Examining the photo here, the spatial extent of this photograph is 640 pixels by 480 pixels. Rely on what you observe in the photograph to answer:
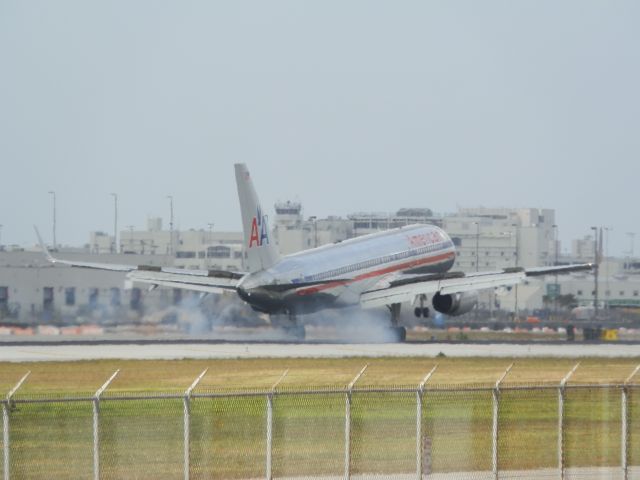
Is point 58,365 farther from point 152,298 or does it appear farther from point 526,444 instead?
point 152,298

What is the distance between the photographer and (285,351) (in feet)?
244

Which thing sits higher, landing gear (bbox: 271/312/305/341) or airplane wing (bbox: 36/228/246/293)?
airplane wing (bbox: 36/228/246/293)

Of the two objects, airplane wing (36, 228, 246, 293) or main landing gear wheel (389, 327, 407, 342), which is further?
airplane wing (36, 228, 246, 293)

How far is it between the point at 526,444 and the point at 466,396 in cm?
1347

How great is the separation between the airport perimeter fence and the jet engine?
38.8 m

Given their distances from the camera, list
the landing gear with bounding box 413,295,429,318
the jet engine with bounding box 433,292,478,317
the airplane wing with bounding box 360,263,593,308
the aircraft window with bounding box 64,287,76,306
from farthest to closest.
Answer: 1. the aircraft window with bounding box 64,287,76,306
2. the landing gear with bounding box 413,295,429,318
3. the jet engine with bounding box 433,292,478,317
4. the airplane wing with bounding box 360,263,593,308

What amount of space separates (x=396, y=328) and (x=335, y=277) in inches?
191

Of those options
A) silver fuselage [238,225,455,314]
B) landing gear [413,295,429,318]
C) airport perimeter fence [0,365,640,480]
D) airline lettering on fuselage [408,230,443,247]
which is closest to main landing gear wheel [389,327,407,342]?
silver fuselage [238,225,455,314]

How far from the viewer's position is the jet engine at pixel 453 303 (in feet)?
305

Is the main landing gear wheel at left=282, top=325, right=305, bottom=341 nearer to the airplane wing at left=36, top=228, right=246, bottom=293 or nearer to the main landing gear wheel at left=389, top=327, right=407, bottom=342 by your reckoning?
the airplane wing at left=36, top=228, right=246, bottom=293

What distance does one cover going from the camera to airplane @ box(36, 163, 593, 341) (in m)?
84.5

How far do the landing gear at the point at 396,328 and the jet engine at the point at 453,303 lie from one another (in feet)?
8.30

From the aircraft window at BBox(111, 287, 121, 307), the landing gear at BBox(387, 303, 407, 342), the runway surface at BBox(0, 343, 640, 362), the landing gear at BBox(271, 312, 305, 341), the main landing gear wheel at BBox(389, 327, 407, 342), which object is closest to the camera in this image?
the runway surface at BBox(0, 343, 640, 362)

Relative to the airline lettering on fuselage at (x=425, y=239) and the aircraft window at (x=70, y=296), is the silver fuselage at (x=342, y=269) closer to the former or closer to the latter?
the airline lettering on fuselage at (x=425, y=239)
